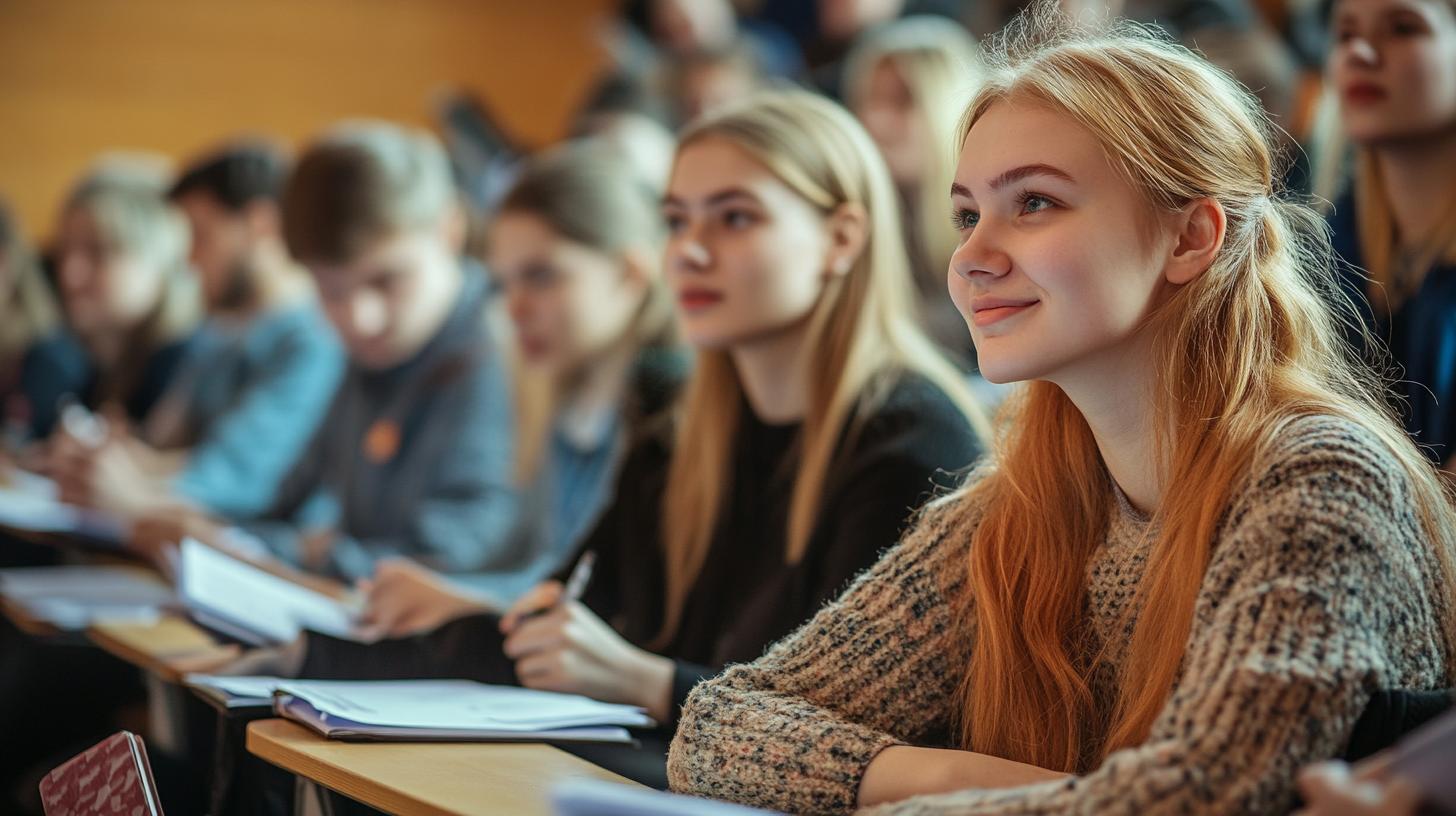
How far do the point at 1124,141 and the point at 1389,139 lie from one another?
855mm

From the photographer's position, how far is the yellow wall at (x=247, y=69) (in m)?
6.25

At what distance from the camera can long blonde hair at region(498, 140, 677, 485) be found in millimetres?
2471

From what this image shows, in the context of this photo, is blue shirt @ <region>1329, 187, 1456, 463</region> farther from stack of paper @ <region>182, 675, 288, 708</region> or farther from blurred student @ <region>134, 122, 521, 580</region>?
blurred student @ <region>134, 122, 521, 580</region>

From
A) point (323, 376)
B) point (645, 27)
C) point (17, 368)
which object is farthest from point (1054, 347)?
point (645, 27)

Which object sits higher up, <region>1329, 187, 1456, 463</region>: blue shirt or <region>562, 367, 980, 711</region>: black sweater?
<region>1329, 187, 1456, 463</region>: blue shirt

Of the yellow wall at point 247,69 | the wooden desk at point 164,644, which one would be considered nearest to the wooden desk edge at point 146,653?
the wooden desk at point 164,644

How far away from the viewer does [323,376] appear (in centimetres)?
364

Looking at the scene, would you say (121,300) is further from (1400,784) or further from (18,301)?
(1400,784)

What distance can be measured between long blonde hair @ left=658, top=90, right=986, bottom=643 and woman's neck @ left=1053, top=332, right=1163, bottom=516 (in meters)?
0.51

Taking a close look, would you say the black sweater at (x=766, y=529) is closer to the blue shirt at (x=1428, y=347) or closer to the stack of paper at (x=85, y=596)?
the blue shirt at (x=1428, y=347)

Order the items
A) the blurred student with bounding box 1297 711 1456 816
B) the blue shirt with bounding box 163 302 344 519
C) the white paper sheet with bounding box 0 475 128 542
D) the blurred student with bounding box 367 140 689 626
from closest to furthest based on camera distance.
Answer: the blurred student with bounding box 1297 711 1456 816
the blurred student with bounding box 367 140 689 626
the white paper sheet with bounding box 0 475 128 542
the blue shirt with bounding box 163 302 344 519

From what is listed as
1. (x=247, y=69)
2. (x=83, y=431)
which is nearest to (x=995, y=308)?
(x=83, y=431)

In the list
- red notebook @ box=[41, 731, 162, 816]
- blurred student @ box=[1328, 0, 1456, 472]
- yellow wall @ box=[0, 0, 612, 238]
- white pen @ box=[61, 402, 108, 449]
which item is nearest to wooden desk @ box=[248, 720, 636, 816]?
red notebook @ box=[41, 731, 162, 816]

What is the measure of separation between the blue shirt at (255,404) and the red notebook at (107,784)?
2.08 metres
